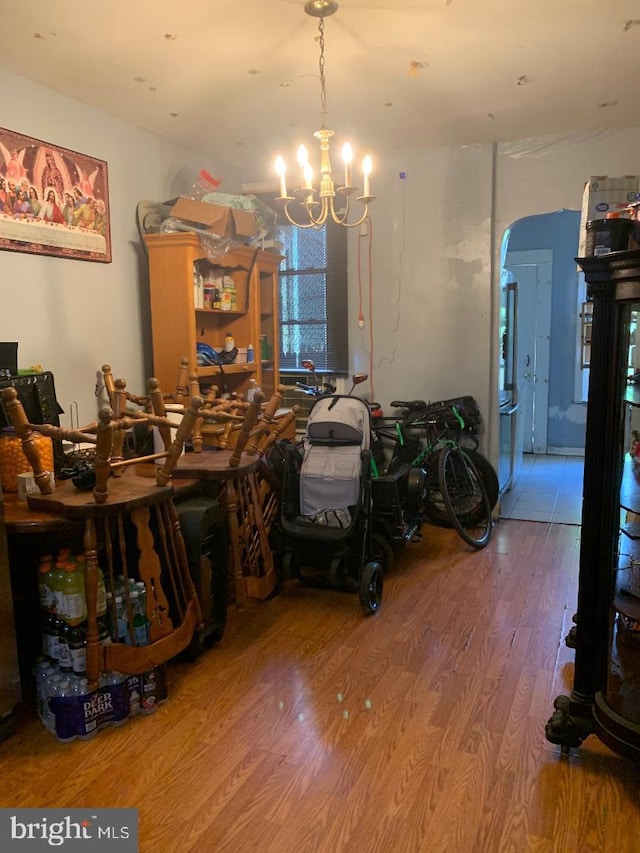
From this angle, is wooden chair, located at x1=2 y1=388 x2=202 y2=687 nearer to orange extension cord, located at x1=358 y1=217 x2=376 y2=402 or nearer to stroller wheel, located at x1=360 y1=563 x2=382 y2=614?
stroller wheel, located at x1=360 y1=563 x2=382 y2=614

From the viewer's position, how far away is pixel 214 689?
238cm

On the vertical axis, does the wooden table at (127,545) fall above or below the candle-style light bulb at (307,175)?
below

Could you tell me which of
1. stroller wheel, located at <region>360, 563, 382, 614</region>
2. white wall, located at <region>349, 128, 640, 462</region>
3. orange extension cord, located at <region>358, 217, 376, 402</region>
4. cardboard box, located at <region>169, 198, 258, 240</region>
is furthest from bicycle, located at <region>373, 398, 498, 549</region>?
cardboard box, located at <region>169, 198, 258, 240</region>

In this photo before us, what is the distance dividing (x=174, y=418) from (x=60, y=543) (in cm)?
99

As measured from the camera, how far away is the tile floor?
4.60 meters

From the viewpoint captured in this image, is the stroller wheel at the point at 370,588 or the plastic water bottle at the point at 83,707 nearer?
the plastic water bottle at the point at 83,707

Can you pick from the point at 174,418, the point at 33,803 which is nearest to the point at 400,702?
the point at 33,803

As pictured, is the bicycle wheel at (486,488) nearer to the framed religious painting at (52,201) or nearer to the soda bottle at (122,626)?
the soda bottle at (122,626)

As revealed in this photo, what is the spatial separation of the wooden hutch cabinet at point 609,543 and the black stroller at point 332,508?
116cm

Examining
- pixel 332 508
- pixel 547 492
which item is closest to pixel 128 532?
pixel 332 508

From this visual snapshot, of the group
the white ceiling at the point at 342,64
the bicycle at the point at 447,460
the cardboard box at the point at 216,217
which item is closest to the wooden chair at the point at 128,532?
the white ceiling at the point at 342,64

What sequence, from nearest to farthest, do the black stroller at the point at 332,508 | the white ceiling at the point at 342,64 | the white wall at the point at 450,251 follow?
1. the white ceiling at the point at 342,64
2. the black stroller at the point at 332,508
3. the white wall at the point at 450,251

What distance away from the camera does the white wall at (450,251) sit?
397 centimetres

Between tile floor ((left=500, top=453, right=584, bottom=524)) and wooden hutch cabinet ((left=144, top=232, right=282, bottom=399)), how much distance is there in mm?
2131
